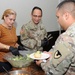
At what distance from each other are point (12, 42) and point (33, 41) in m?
0.45

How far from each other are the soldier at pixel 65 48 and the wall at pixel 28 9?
1.73 meters

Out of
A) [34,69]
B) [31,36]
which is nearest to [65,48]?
[34,69]

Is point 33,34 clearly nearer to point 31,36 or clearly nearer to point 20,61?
point 31,36

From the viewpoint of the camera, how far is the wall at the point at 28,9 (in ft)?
9.26

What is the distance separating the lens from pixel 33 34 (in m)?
2.69

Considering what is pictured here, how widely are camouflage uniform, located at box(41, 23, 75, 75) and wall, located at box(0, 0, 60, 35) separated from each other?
1815 mm

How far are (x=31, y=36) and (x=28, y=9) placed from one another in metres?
0.56

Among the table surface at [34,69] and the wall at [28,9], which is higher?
the wall at [28,9]

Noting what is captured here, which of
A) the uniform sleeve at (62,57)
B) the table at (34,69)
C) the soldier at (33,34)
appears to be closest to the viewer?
the uniform sleeve at (62,57)

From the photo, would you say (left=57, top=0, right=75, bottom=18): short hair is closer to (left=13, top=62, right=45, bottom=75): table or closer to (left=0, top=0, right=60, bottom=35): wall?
(left=13, top=62, right=45, bottom=75): table

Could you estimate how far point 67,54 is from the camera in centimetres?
106

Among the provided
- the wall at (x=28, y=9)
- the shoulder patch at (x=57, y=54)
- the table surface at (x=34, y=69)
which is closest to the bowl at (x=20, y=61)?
the table surface at (x=34, y=69)

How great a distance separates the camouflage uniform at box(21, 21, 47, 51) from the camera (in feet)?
8.74

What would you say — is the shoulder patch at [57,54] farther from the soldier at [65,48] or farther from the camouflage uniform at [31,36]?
the camouflage uniform at [31,36]
